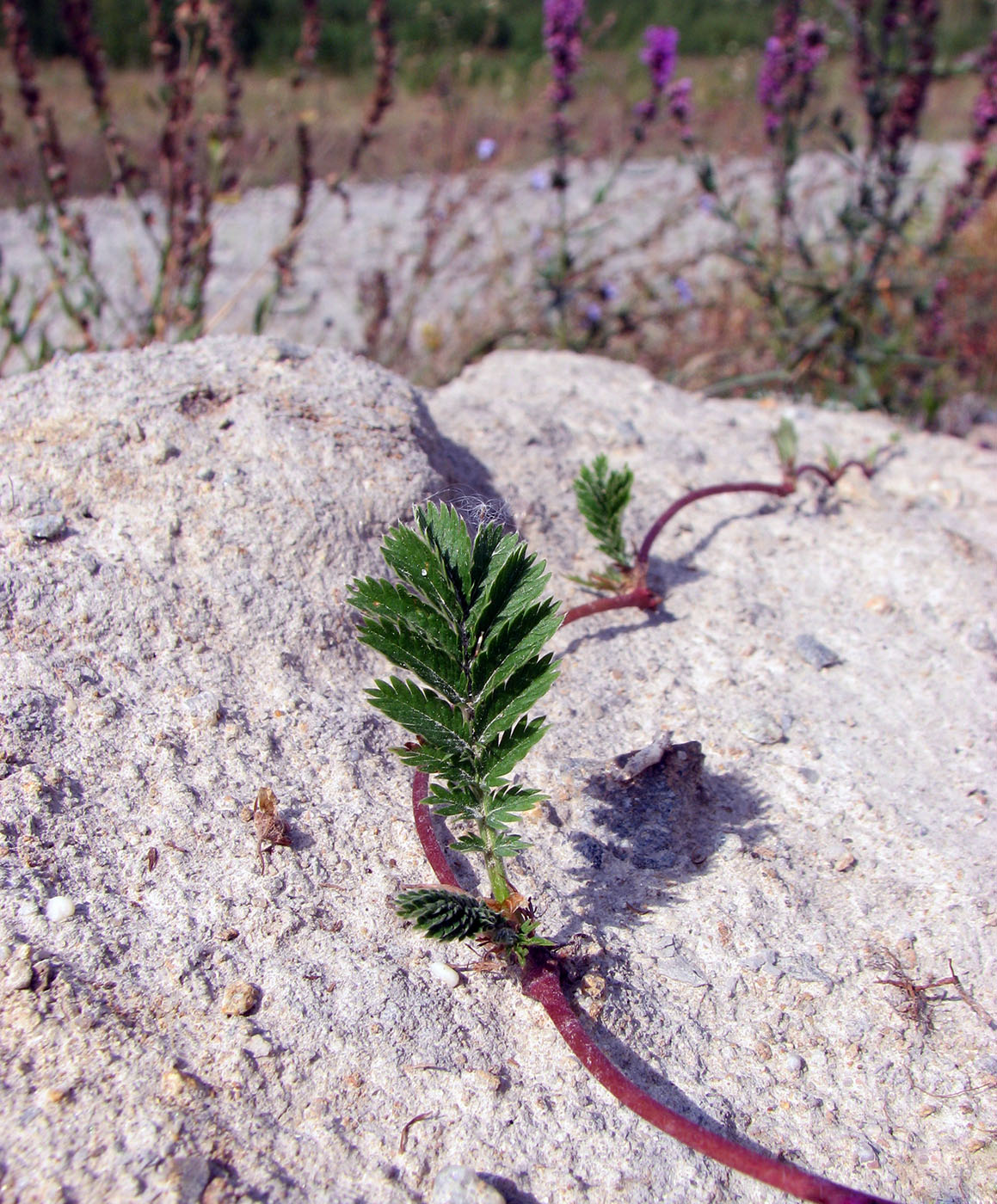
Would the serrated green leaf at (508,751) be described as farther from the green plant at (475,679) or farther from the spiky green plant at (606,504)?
the spiky green plant at (606,504)

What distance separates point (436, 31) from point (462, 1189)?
16369 millimetres

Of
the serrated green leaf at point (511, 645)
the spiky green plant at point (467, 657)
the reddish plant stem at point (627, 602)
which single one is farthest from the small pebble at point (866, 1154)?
the reddish plant stem at point (627, 602)

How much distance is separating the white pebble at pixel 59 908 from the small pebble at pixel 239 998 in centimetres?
23

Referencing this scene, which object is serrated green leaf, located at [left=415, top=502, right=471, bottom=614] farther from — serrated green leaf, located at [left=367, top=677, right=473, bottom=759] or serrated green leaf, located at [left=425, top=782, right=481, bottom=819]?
serrated green leaf, located at [left=425, top=782, right=481, bottom=819]

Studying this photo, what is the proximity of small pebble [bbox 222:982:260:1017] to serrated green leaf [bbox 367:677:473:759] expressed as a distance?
39cm

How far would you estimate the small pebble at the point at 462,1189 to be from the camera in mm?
970

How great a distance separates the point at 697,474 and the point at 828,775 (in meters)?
0.99

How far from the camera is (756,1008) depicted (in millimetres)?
1255

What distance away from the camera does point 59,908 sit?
1.14 metres

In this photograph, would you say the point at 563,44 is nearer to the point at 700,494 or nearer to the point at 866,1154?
the point at 700,494

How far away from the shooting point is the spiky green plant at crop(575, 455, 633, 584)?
1783 millimetres

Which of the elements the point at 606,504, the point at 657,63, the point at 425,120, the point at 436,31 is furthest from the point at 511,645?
the point at 436,31

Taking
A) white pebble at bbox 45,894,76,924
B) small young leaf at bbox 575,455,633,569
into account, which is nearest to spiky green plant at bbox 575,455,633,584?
small young leaf at bbox 575,455,633,569

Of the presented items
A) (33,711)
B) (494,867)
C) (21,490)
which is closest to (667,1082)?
(494,867)
